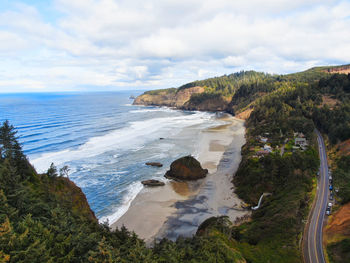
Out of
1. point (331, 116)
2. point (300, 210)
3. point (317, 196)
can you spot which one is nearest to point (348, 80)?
point (331, 116)

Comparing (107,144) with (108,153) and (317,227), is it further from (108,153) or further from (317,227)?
(317,227)

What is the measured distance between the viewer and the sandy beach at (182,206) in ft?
103

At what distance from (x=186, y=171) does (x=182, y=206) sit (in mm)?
10991

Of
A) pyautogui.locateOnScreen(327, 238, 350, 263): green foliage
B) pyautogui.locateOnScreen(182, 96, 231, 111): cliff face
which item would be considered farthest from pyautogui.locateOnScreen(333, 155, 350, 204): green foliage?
pyautogui.locateOnScreen(182, 96, 231, 111): cliff face

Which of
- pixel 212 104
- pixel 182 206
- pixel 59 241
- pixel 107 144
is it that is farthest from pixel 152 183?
pixel 212 104

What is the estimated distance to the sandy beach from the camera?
103ft

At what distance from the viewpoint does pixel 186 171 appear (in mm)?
47062

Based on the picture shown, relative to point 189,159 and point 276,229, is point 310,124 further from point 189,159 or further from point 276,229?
point 276,229

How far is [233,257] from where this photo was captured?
1947 centimetres

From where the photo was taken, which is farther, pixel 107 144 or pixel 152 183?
pixel 107 144

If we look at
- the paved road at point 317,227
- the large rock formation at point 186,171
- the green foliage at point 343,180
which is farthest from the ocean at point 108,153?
the green foliage at point 343,180

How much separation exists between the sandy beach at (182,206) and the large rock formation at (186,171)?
1561 mm

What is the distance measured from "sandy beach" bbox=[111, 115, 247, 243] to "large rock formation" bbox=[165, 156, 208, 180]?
1.56 meters

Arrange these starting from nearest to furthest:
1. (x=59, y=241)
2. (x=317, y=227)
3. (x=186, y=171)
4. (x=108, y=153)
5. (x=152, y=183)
A: (x=59, y=241) → (x=317, y=227) → (x=152, y=183) → (x=186, y=171) → (x=108, y=153)
